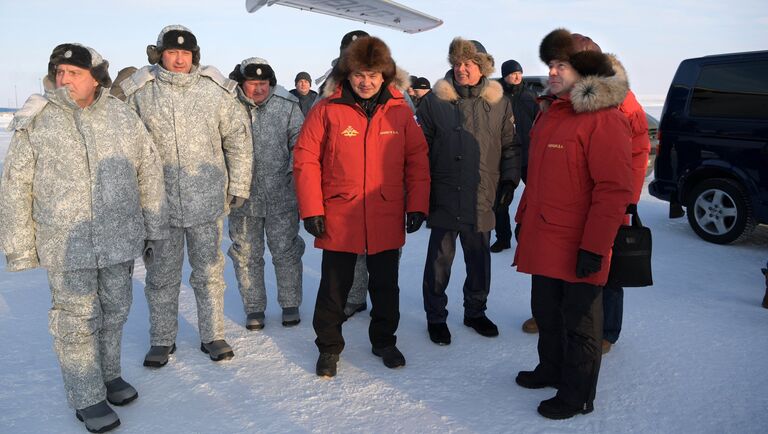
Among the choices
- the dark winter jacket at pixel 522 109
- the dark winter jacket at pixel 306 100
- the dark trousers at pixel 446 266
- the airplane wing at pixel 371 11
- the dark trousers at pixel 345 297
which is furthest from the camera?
the airplane wing at pixel 371 11

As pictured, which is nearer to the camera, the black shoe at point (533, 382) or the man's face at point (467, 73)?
the black shoe at point (533, 382)

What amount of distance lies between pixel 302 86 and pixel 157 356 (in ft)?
23.6

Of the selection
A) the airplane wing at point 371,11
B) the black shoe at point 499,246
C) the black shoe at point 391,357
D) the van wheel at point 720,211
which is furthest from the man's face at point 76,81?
the airplane wing at point 371,11

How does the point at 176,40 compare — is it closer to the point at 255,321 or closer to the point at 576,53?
the point at 255,321

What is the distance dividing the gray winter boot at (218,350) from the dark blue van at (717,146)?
217 inches

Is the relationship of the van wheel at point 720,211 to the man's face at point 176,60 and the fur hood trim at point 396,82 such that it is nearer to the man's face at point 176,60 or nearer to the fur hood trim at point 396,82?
the fur hood trim at point 396,82

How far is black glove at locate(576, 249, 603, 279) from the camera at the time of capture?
259 cm

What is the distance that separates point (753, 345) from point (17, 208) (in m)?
4.32

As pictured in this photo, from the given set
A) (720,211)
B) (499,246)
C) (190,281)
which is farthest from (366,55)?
(720,211)

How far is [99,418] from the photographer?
8.98 ft

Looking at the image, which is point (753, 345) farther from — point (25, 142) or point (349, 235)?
point (25, 142)

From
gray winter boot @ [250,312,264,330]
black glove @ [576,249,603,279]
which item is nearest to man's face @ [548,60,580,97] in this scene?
black glove @ [576,249,603,279]

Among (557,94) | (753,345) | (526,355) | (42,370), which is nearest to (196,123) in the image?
(42,370)

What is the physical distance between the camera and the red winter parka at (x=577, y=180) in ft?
8.31
